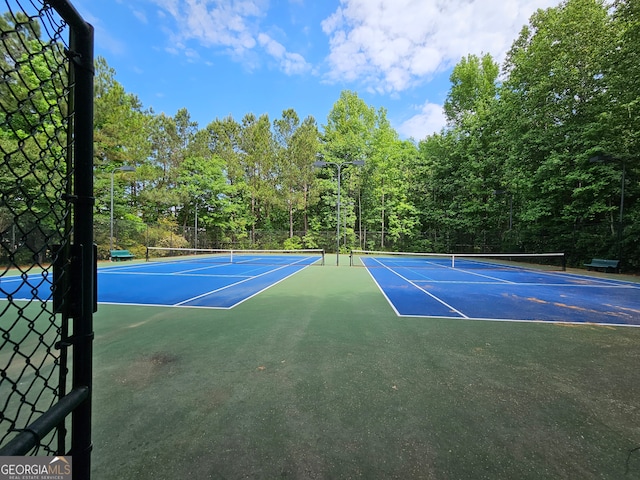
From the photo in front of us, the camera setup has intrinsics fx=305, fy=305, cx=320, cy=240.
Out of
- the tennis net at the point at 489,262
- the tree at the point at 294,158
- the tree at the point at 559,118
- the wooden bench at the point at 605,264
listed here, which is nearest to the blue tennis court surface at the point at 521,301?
the tennis net at the point at 489,262

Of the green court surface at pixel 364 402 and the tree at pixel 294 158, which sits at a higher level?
the tree at pixel 294 158

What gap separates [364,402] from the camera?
276cm

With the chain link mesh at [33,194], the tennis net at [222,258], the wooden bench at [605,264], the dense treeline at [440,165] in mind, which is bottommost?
the tennis net at [222,258]

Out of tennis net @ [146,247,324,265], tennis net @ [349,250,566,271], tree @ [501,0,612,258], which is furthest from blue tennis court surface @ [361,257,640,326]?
tennis net @ [146,247,324,265]

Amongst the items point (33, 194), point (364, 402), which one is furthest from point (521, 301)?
point (33, 194)

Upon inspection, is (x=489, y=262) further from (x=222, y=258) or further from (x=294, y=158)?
(x=294, y=158)

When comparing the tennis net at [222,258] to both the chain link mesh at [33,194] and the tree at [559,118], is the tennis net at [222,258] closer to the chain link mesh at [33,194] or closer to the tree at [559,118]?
the chain link mesh at [33,194]

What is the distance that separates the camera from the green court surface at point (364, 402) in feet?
6.78

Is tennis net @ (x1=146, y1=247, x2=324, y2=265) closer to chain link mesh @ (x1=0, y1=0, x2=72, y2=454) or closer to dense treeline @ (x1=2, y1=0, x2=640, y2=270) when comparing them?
dense treeline @ (x1=2, y1=0, x2=640, y2=270)

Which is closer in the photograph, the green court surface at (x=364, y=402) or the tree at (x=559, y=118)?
the green court surface at (x=364, y=402)

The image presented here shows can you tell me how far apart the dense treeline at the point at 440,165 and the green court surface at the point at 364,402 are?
14143 mm

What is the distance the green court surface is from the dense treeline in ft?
46.4

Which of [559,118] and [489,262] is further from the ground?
[559,118]

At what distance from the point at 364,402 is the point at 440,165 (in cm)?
3061
